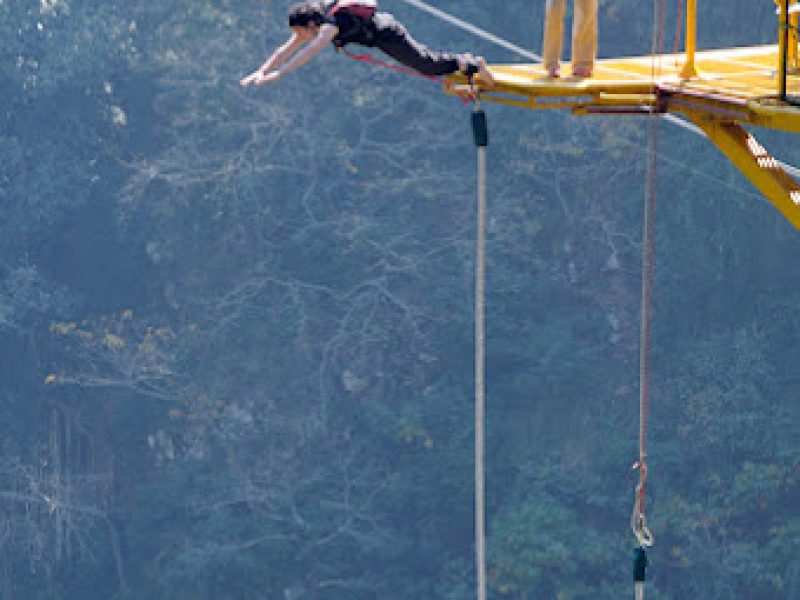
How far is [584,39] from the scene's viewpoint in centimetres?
695

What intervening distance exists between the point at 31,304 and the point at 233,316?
2154 millimetres

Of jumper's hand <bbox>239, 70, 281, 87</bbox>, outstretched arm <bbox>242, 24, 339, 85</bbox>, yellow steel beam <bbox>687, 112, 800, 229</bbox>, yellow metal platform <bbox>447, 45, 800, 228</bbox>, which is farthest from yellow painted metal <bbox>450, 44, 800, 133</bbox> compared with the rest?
jumper's hand <bbox>239, 70, 281, 87</bbox>

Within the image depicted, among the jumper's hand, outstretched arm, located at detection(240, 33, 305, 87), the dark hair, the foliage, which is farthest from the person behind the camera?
the foliage

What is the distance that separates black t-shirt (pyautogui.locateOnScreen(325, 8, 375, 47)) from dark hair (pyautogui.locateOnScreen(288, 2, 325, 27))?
0.04 metres

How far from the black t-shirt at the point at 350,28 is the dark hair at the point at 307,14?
37 mm

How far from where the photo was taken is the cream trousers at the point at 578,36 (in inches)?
273

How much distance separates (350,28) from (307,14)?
0.50ft

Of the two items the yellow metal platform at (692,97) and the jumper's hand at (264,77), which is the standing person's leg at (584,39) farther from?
the jumper's hand at (264,77)

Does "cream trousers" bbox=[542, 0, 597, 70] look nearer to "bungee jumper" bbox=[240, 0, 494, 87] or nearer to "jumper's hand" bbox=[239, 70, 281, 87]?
"bungee jumper" bbox=[240, 0, 494, 87]

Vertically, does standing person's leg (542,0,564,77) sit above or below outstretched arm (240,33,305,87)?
above

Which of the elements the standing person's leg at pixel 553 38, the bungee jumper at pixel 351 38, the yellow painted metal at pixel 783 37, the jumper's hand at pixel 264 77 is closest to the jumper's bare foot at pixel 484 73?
the bungee jumper at pixel 351 38

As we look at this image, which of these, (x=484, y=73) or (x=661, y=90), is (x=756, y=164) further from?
(x=484, y=73)

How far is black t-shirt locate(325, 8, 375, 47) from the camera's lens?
629 cm

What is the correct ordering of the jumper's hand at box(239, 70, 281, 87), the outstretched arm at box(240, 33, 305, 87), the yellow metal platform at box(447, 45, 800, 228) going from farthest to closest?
1. the yellow metal platform at box(447, 45, 800, 228)
2. the outstretched arm at box(240, 33, 305, 87)
3. the jumper's hand at box(239, 70, 281, 87)
